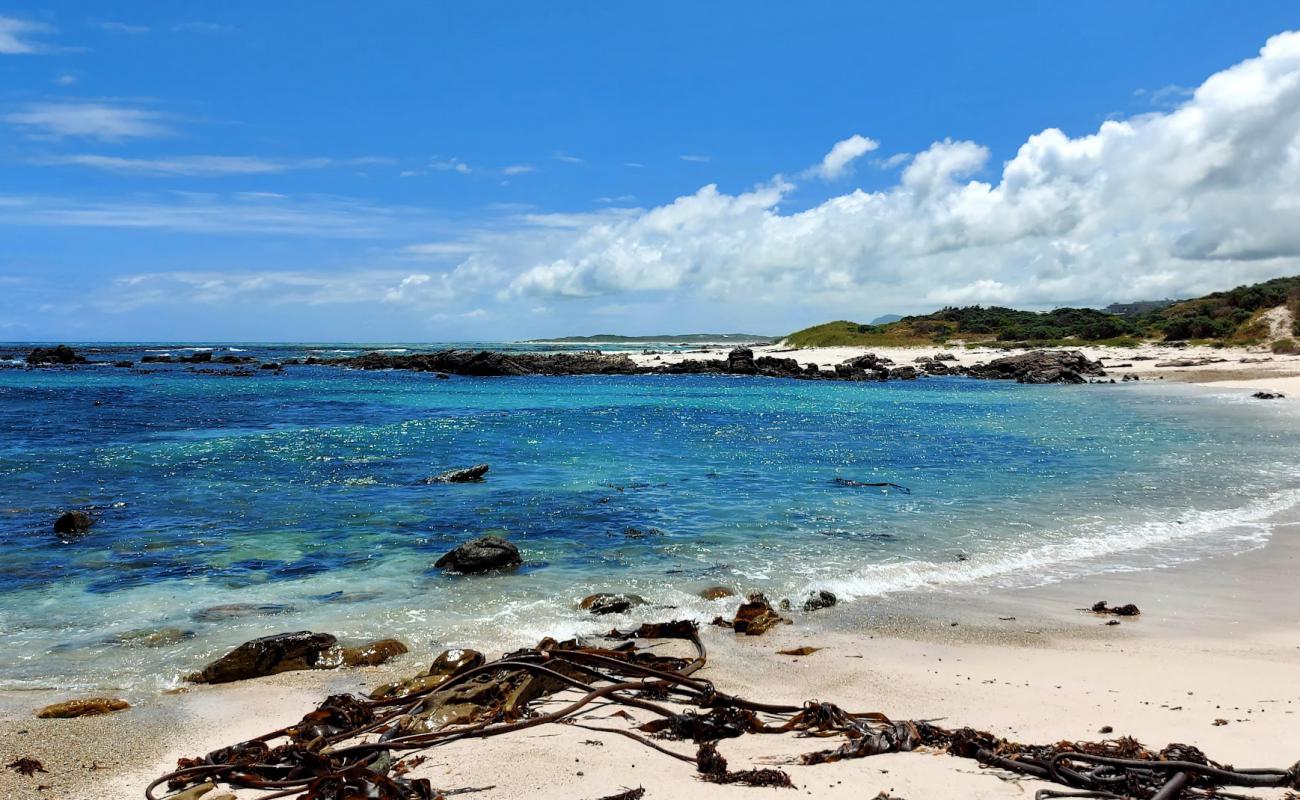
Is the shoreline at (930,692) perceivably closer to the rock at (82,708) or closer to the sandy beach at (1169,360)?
the rock at (82,708)

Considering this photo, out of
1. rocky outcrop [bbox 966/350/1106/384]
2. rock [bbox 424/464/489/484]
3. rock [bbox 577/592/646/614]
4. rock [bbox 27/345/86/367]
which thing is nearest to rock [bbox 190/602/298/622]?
rock [bbox 577/592/646/614]

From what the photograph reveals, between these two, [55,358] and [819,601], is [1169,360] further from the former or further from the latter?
[55,358]

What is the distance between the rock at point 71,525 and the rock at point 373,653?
8282 millimetres

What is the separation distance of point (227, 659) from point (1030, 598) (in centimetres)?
925

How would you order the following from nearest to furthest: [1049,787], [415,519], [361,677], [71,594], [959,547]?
[1049,787], [361,677], [71,594], [959,547], [415,519]

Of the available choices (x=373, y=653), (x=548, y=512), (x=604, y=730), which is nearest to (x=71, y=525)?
(x=548, y=512)

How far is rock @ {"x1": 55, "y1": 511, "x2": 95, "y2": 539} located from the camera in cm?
1282

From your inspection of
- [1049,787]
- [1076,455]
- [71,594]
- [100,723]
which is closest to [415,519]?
[71,594]

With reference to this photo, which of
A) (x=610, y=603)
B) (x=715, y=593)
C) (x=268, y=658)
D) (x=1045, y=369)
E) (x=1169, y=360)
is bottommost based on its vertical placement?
(x=715, y=593)

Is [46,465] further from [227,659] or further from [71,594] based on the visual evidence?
[227,659]

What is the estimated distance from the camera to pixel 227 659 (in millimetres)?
7242

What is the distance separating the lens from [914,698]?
255 inches

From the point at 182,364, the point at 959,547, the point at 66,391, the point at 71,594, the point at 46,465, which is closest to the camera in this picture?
the point at 71,594

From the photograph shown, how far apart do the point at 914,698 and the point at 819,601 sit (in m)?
2.98
